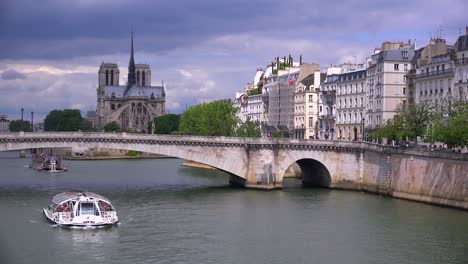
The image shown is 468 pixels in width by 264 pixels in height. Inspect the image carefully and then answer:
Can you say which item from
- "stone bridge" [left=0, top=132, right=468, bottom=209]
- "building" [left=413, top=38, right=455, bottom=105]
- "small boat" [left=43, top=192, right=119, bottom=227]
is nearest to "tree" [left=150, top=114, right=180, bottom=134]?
"building" [left=413, top=38, right=455, bottom=105]

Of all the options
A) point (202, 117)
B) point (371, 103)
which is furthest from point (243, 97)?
point (371, 103)

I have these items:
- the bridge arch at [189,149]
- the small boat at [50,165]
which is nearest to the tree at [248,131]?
the small boat at [50,165]

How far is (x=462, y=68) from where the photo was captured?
59938 mm

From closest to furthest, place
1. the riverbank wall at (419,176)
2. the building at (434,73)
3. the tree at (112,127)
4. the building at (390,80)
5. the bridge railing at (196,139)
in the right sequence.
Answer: the riverbank wall at (419,176), the bridge railing at (196,139), the building at (434,73), the building at (390,80), the tree at (112,127)

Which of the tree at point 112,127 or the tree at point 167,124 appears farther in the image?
the tree at point 112,127

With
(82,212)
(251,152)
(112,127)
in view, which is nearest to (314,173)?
(251,152)

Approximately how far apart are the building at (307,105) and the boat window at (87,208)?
5022 cm

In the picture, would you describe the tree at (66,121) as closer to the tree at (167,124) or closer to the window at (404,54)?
the tree at (167,124)

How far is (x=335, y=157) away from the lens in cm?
6012

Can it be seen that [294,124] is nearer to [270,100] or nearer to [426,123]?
[270,100]

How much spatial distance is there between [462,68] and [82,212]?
32.2 meters

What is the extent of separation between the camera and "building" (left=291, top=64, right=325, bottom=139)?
3524 inches

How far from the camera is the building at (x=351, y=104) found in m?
77.2

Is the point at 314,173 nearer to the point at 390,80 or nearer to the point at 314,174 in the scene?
the point at 314,174
